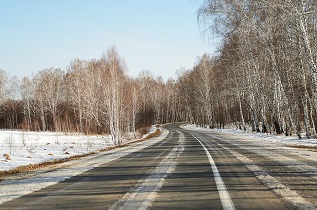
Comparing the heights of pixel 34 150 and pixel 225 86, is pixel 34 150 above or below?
below

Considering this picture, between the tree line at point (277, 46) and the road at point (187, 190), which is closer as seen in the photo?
the road at point (187, 190)

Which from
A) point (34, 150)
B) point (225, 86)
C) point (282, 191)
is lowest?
point (34, 150)

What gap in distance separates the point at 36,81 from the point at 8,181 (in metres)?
69.6

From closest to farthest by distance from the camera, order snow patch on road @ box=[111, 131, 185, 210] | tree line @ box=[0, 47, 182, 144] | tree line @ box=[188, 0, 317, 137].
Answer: snow patch on road @ box=[111, 131, 185, 210] < tree line @ box=[188, 0, 317, 137] < tree line @ box=[0, 47, 182, 144]

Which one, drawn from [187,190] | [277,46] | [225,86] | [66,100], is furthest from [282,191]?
[66,100]

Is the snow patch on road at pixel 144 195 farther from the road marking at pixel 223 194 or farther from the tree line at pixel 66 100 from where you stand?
the tree line at pixel 66 100

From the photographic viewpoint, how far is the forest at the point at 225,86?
18188mm

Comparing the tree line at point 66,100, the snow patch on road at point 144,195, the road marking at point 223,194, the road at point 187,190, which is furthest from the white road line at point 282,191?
the tree line at point 66,100

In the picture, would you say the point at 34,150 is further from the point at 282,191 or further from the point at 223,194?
the point at 282,191

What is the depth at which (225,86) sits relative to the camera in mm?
41188

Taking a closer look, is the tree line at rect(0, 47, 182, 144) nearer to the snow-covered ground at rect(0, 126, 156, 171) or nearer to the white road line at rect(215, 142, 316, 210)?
the snow-covered ground at rect(0, 126, 156, 171)

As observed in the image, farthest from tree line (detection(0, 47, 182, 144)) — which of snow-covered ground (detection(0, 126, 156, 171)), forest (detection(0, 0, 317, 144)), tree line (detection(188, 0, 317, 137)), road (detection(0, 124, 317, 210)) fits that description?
road (detection(0, 124, 317, 210))

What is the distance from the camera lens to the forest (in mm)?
18188

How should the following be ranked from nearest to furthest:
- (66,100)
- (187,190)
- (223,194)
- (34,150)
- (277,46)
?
(223,194)
(187,190)
(34,150)
(277,46)
(66,100)
